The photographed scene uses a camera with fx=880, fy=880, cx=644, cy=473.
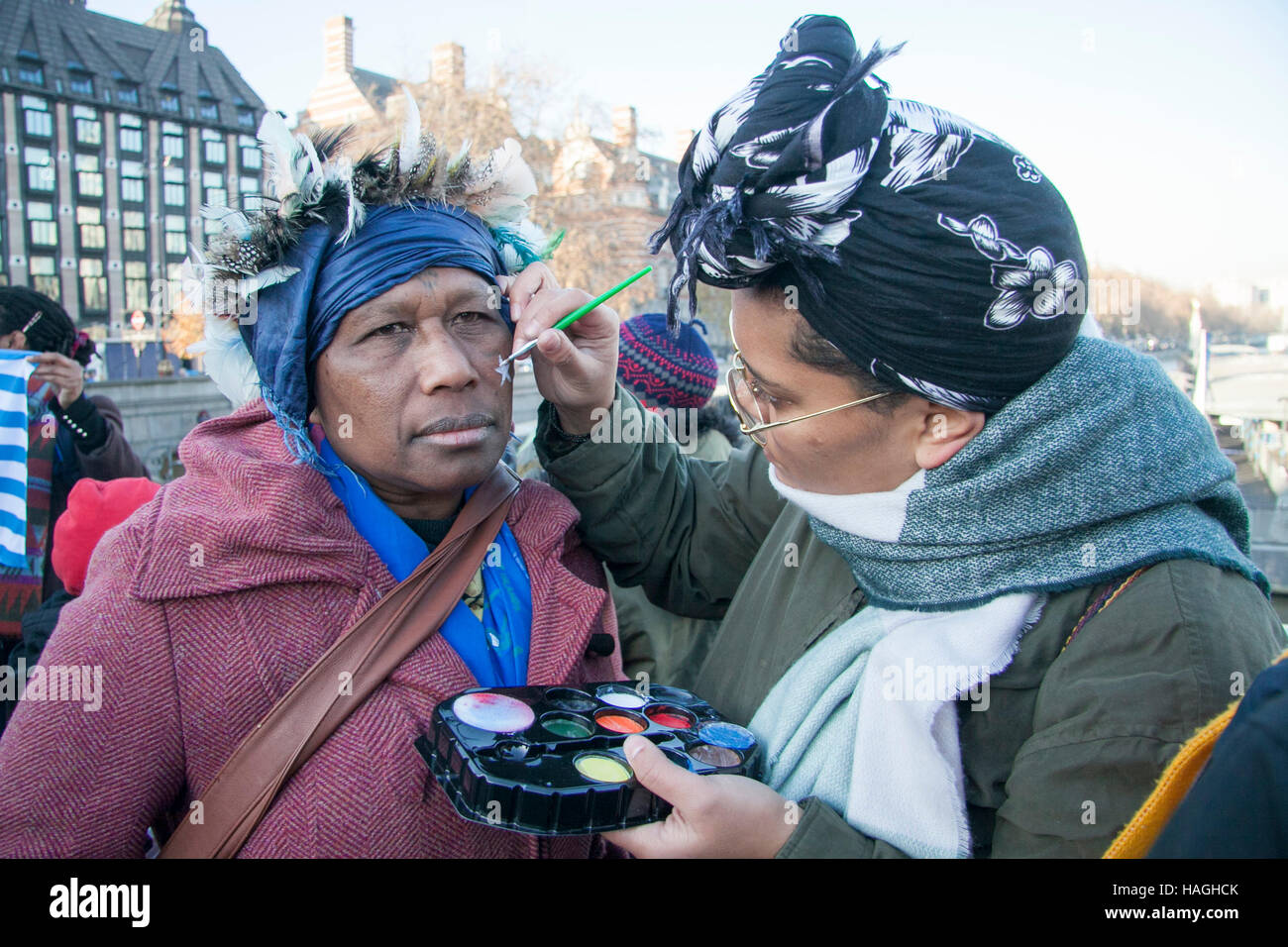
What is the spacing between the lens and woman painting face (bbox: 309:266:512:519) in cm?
181

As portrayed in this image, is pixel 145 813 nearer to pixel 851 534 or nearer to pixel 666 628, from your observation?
pixel 851 534

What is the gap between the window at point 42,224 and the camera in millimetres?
42713

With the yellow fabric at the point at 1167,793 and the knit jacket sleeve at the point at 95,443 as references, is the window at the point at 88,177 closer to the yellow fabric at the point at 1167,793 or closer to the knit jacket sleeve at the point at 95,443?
the knit jacket sleeve at the point at 95,443

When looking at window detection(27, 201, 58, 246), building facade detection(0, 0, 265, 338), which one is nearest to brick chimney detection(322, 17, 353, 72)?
building facade detection(0, 0, 265, 338)

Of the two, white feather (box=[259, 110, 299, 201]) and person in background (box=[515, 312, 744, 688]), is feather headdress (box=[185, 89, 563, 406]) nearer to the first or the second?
white feather (box=[259, 110, 299, 201])

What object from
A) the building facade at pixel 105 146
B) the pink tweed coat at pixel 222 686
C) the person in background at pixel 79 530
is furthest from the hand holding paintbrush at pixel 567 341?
the building facade at pixel 105 146

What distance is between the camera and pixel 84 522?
2773 millimetres

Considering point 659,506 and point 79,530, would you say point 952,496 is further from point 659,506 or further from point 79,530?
point 79,530

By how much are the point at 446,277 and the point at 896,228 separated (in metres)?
0.93

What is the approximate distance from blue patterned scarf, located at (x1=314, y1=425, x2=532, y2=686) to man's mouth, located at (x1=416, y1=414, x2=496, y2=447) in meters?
0.22

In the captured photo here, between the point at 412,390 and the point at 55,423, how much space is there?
3402 millimetres

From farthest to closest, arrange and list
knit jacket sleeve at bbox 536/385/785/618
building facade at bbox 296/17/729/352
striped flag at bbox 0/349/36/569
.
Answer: building facade at bbox 296/17/729/352 → striped flag at bbox 0/349/36/569 → knit jacket sleeve at bbox 536/385/785/618

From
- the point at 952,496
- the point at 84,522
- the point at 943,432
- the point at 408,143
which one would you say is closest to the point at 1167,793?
the point at 952,496

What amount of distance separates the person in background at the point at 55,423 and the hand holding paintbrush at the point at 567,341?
3070 millimetres
